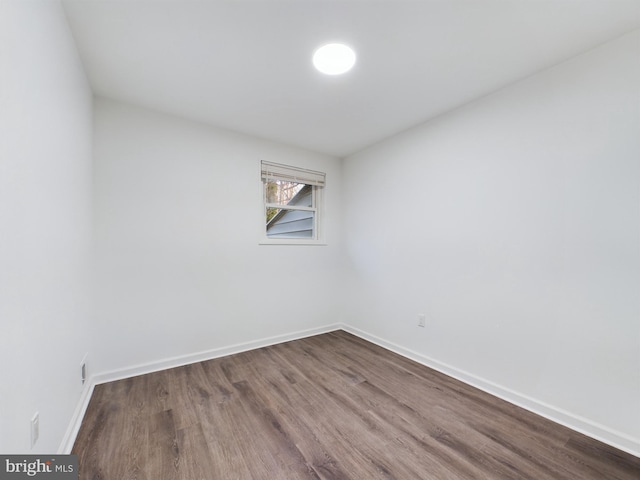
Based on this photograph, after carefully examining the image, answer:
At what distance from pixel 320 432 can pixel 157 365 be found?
168 cm

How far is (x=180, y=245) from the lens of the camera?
254cm

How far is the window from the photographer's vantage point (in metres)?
3.15

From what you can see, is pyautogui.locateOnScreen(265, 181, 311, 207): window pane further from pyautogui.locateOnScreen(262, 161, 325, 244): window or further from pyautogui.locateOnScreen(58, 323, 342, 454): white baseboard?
pyautogui.locateOnScreen(58, 323, 342, 454): white baseboard

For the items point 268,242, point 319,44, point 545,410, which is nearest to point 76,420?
point 268,242

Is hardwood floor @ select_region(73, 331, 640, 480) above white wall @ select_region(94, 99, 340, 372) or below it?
below

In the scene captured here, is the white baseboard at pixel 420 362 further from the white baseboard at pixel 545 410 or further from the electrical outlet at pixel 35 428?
the electrical outlet at pixel 35 428

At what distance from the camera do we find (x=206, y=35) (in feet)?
5.18

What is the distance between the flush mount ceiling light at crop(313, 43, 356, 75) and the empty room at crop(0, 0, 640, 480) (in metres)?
0.02

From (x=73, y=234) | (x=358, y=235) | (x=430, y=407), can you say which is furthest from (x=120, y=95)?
(x=430, y=407)

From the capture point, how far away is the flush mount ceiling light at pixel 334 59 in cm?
169

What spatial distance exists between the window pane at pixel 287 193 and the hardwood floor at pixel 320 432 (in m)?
1.92

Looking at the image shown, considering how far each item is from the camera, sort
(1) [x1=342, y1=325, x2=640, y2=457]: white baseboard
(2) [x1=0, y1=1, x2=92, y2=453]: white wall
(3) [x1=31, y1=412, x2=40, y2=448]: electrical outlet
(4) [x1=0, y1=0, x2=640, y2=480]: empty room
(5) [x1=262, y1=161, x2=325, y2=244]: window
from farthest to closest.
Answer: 1. (5) [x1=262, y1=161, x2=325, y2=244]: window
2. (1) [x1=342, y1=325, x2=640, y2=457]: white baseboard
3. (4) [x1=0, y1=0, x2=640, y2=480]: empty room
4. (3) [x1=31, y1=412, x2=40, y2=448]: electrical outlet
5. (2) [x1=0, y1=1, x2=92, y2=453]: white wall

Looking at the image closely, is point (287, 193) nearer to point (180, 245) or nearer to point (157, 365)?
point (180, 245)

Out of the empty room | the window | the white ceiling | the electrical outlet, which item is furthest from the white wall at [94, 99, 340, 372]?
the electrical outlet
